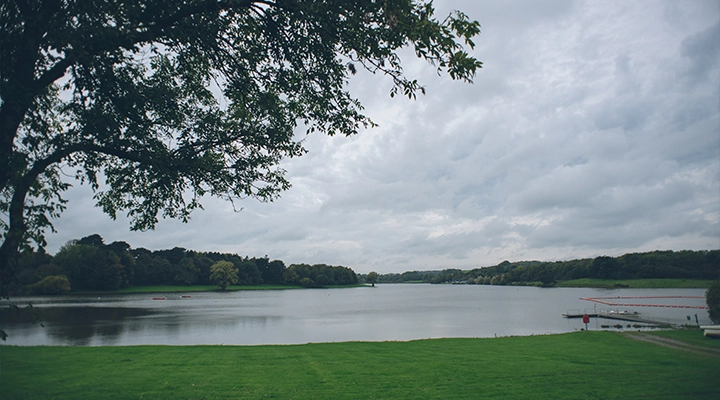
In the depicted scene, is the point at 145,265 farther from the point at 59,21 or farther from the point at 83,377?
the point at 59,21

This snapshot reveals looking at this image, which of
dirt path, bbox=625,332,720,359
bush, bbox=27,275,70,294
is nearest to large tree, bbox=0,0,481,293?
dirt path, bbox=625,332,720,359

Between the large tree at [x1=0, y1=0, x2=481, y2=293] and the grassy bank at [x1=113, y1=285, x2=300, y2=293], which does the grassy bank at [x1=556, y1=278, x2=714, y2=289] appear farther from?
the large tree at [x1=0, y1=0, x2=481, y2=293]

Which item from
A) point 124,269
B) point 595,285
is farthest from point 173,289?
point 595,285

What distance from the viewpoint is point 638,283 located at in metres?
132

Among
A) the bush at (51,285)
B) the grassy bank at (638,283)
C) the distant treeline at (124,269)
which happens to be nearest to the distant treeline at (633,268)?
the grassy bank at (638,283)

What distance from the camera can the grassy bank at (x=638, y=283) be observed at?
120 m

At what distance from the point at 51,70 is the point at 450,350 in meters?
17.1

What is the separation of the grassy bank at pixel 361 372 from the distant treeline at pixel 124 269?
214 ft

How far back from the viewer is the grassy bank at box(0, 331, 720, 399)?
36.4 feet

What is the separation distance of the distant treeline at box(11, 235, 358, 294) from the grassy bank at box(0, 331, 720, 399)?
6523 cm

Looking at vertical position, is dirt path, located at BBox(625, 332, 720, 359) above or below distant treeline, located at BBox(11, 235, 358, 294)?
below

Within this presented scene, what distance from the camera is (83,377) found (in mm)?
12984

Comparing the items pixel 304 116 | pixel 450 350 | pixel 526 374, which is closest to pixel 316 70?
pixel 304 116

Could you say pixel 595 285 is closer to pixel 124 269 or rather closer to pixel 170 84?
pixel 124 269
